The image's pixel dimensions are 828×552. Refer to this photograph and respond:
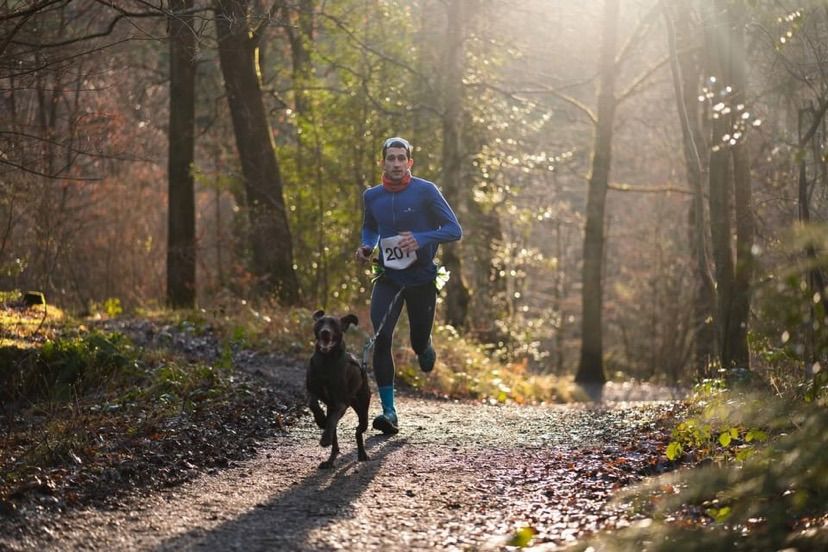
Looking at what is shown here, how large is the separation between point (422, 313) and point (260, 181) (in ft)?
38.8

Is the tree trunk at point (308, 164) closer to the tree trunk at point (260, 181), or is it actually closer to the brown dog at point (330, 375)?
the tree trunk at point (260, 181)

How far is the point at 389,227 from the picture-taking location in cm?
965

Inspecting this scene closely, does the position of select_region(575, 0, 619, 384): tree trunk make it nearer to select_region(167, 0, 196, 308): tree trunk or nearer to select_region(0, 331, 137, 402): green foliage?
select_region(167, 0, 196, 308): tree trunk

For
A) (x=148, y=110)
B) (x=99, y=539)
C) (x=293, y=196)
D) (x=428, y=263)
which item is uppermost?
(x=148, y=110)

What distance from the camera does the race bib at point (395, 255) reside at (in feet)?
31.0

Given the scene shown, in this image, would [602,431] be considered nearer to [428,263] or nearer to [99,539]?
[428,263]

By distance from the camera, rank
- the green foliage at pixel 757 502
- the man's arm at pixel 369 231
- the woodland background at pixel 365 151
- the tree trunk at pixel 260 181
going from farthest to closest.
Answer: the tree trunk at pixel 260 181, the woodland background at pixel 365 151, the man's arm at pixel 369 231, the green foliage at pixel 757 502

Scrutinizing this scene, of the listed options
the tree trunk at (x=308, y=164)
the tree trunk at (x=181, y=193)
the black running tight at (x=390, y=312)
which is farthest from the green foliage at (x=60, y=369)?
the tree trunk at (x=308, y=164)

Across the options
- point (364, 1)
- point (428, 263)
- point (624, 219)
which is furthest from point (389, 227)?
point (624, 219)

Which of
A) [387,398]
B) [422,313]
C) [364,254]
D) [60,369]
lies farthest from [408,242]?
[60,369]

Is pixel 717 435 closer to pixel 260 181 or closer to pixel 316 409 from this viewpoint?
pixel 316 409

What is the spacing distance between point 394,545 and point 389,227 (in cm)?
422

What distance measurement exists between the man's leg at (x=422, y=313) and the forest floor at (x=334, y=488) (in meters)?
0.85

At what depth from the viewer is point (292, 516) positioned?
Answer: 654cm
